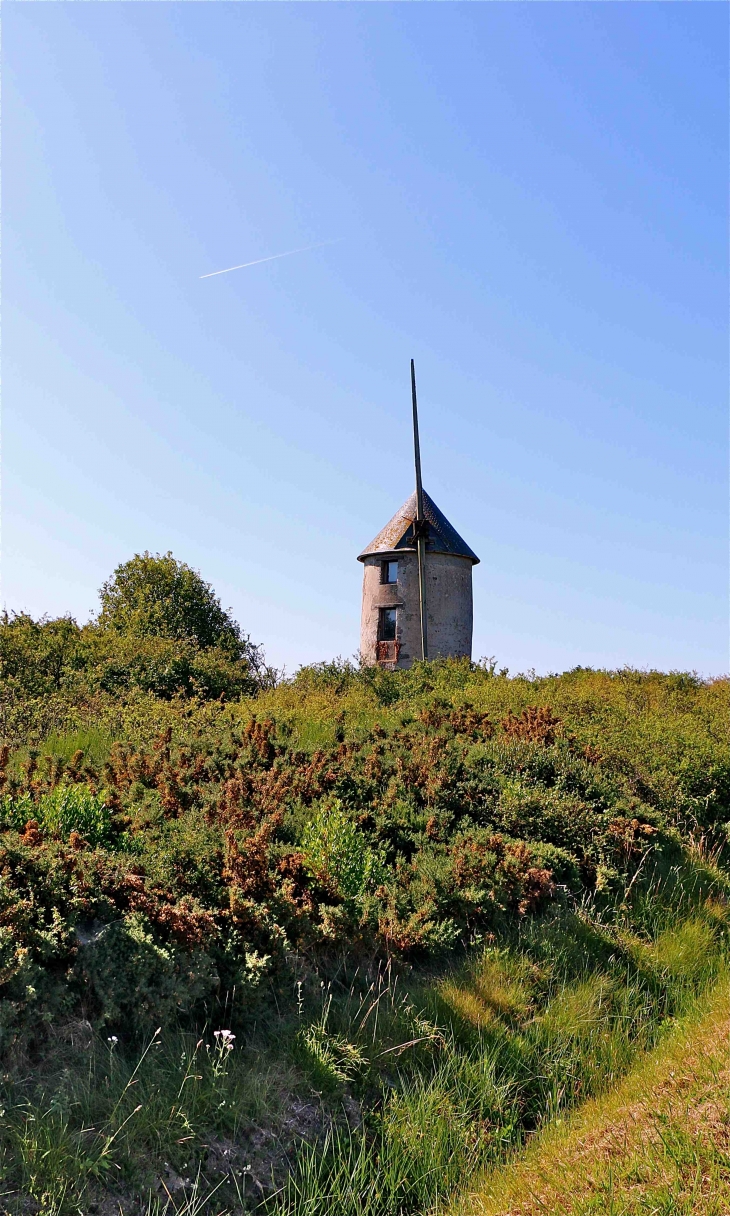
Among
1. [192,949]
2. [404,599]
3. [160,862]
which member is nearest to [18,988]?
[192,949]

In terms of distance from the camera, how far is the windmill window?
2767cm

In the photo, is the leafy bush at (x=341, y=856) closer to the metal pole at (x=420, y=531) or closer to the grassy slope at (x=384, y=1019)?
the grassy slope at (x=384, y=1019)

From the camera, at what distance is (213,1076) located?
427 centimetres

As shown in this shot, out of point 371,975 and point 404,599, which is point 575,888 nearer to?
point 371,975

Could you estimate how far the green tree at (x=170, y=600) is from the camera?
85.5 ft

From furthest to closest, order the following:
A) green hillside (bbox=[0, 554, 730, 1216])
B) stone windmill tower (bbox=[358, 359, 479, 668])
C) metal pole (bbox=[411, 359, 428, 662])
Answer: stone windmill tower (bbox=[358, 359, 479, 668])
metal pole (bbox=[411, 359, 428, 662])
green hillside (bbox=[0, 554, 730, 1216])

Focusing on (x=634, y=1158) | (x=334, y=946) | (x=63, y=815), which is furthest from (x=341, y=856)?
(x=634, y=1158)

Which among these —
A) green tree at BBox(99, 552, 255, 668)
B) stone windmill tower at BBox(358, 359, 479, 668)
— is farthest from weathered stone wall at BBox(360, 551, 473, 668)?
green tree at BBox(99, 552, 255, 668)

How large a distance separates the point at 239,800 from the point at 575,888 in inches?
112

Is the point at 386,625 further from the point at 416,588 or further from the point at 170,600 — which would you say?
the point at 170,600

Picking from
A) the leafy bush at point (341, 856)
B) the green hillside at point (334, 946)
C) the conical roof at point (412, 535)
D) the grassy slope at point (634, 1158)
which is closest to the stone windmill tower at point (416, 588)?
the conical roof at point (412, 535)

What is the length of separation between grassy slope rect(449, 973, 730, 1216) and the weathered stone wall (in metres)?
21.6

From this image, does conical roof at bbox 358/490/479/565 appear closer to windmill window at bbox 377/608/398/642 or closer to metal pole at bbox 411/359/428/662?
metal pole at bbox 411/359/428/662

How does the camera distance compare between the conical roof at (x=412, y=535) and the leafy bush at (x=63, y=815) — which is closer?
the leafy bush at (x=63, y=815)
